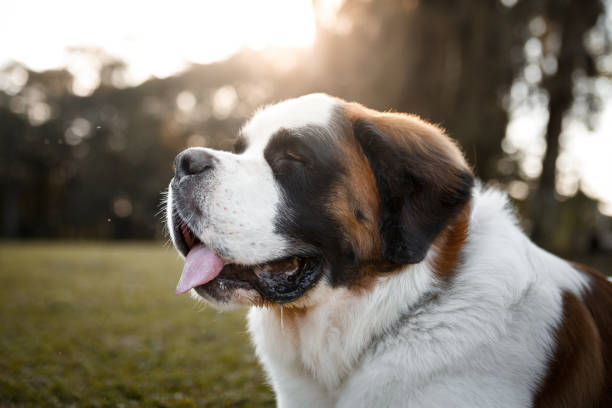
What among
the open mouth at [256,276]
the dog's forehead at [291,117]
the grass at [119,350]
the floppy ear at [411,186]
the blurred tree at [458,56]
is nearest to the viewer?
the floppy ear at [411,186]

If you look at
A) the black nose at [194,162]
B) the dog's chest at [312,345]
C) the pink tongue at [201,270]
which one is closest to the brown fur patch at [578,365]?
the dog's chest at [312,345]

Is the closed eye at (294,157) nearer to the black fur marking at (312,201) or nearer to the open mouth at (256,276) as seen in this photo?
the black fur marking at (312,201)

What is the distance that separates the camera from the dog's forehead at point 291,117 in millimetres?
2529

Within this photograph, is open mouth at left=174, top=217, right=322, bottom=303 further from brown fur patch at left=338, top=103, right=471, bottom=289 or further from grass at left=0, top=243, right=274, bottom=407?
grass at left=0, top=243, right=274, bottom=407

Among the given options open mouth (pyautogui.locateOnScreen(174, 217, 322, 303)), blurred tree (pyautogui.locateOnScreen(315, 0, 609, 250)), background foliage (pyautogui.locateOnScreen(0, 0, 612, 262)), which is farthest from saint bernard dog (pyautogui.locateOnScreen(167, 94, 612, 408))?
blurred tree (pyautogui.locateOnScreen(315, 0, 609, 250))

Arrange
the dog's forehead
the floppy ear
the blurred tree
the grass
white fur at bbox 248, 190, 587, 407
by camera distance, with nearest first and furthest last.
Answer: white fur at bbox 248, 190, 587, 407
the floppy ear
the dog's forehead
the grass
the blurred tree

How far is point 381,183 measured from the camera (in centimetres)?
238

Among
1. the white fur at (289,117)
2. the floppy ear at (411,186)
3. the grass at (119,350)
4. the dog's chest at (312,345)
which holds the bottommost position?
the grass at (119,350)

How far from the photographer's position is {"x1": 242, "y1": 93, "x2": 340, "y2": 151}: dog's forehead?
2529mm

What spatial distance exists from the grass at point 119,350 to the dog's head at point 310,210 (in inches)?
45.7

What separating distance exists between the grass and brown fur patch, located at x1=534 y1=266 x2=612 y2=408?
1907 mm

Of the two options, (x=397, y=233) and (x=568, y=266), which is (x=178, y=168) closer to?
(x=397, y=233)

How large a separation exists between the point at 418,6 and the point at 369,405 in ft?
32.4

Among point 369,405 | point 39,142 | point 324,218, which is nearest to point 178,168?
point 324,218
